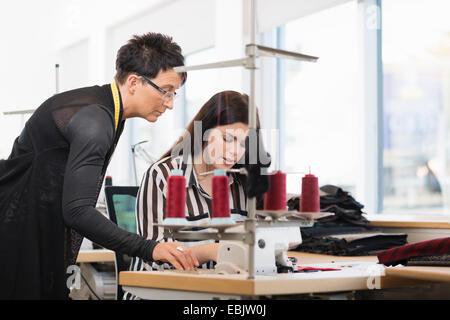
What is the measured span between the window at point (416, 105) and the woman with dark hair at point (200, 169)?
Answer: 1668mm

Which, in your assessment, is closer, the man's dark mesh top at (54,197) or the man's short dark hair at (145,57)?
the man's dark mesh top at (54,197)

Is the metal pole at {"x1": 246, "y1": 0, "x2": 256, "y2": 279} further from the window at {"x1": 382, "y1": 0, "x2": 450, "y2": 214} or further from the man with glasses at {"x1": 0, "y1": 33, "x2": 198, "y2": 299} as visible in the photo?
the window at {"x1": 382, "y1": 0, "x2": 450, "y2": 214}

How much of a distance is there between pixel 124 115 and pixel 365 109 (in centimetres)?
216

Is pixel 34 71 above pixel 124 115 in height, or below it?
above

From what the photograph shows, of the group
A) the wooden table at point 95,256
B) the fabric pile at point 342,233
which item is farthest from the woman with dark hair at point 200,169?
the wooden table at point 95,256

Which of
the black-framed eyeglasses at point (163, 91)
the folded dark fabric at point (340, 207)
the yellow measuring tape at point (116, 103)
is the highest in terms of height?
the black-framed eyeglasses at point (163, 91)

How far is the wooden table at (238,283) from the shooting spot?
1545 millimetres

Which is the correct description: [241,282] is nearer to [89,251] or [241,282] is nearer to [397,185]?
[89,251]

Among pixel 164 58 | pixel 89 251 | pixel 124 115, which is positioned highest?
pixel 164 58

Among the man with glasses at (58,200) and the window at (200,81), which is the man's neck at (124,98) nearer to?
the man with glasses at (58,200)

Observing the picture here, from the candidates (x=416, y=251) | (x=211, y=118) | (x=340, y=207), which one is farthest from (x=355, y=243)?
(x=211, y=118)

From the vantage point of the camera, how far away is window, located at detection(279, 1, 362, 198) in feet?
13.2
